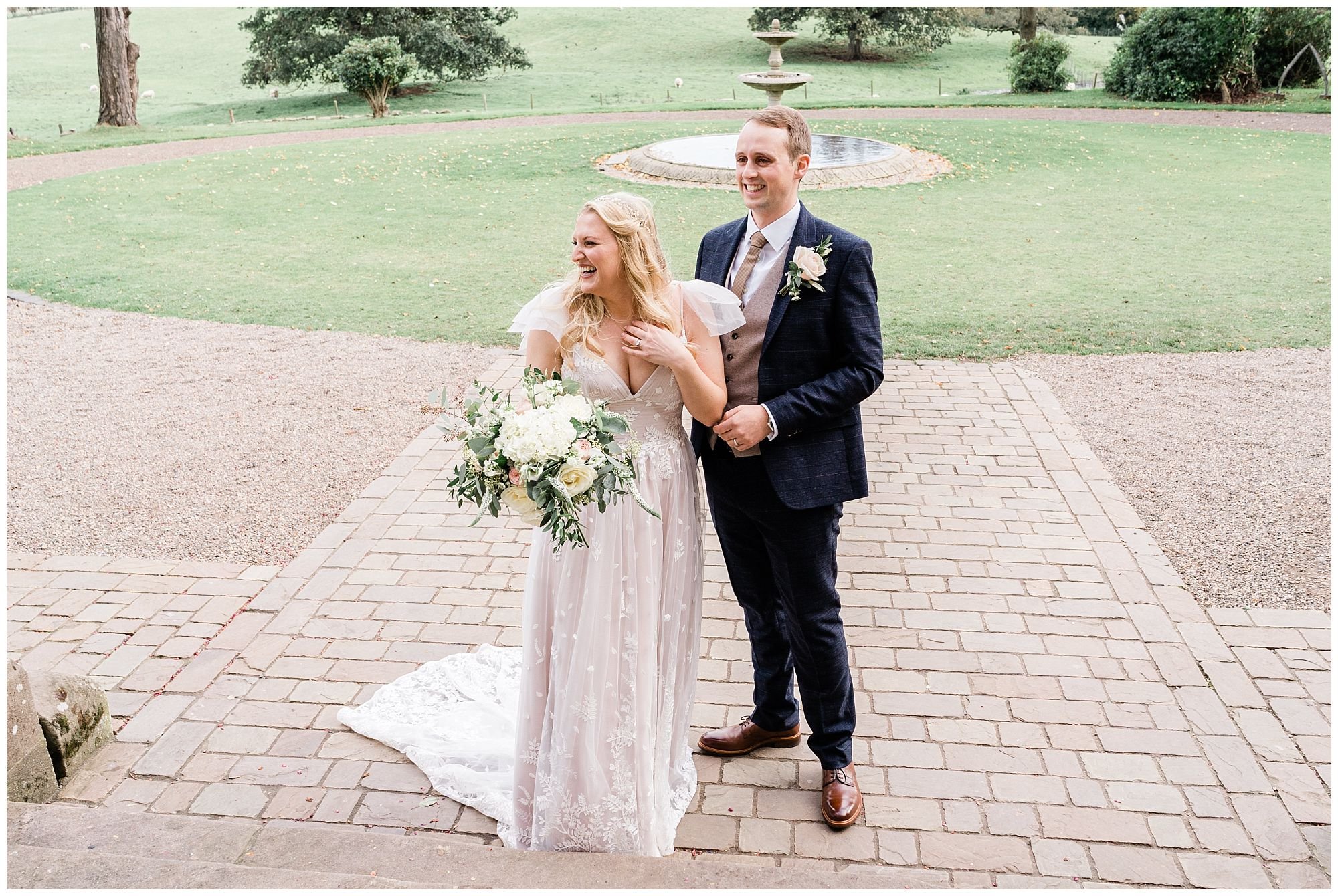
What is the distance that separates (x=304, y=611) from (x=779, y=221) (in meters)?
3.27

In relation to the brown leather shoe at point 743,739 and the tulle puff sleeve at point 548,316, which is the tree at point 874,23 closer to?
the brown leather shoe at point 743,739

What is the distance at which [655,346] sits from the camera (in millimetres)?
3354

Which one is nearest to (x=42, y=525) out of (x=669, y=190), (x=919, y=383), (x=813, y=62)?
(x=919, y=383)

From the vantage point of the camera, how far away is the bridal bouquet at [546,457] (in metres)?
3.13

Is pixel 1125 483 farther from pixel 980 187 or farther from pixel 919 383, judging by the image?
pixel 980 187

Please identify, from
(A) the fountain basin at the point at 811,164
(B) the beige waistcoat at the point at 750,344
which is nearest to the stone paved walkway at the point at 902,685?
(B) the beige waistcoat at the point at 750,344

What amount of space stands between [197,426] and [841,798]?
612cm

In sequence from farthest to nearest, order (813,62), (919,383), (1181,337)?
(813,62)
(1181,337)
(919,383)

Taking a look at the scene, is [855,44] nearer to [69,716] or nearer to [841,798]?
[841,798]

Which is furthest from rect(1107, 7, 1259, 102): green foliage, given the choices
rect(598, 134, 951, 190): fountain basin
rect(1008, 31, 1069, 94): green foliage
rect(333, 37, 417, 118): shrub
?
rect(333, 37, 417, 118): shrub

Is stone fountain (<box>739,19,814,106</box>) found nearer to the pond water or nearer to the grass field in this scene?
the pond water

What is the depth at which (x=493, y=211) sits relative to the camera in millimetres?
15914

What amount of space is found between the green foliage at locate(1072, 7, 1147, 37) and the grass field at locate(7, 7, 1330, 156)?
99 cm

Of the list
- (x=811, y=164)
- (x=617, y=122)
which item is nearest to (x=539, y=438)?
(x=811, y=164)
